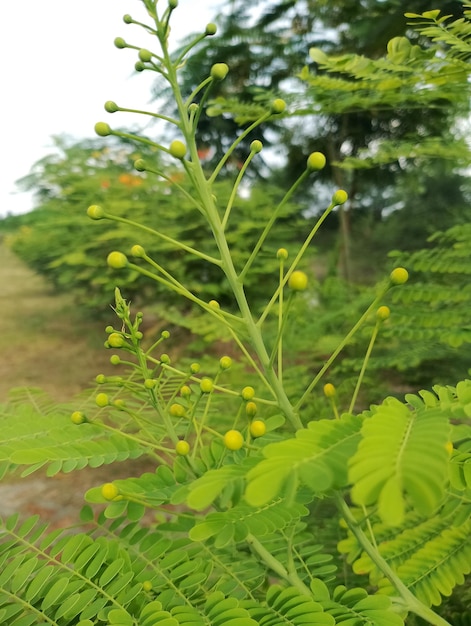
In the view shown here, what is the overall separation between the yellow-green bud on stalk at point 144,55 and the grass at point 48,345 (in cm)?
407

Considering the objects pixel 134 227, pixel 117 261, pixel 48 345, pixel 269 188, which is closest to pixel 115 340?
pixel 117 261

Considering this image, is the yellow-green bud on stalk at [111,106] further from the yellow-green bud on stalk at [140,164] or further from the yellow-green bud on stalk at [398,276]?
the yellow-green bud on stalk at [398,276]

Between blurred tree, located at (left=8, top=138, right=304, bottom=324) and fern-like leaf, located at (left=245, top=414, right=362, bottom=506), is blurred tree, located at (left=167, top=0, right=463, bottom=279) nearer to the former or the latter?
blurred tree, located at (left=8, top=138, right=304, bottom=324)

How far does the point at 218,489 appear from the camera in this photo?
487mm

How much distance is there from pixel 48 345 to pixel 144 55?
6599 mm

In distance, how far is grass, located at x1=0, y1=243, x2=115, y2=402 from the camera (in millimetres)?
5516

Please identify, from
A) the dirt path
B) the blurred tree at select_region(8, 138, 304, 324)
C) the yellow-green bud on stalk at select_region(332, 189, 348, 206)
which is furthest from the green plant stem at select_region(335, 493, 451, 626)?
the blurred tree at select_region(8, 138, 304, 324)

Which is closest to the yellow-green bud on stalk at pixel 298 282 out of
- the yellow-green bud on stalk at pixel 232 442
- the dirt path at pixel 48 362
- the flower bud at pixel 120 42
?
the yellow-green bud on stalk at pixel 232 442

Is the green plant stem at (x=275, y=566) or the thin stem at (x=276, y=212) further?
the green plant stem at (x=275, y=566)

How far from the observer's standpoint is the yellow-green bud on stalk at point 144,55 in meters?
0.70

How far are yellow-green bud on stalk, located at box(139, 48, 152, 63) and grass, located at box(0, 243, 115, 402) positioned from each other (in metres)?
4.07

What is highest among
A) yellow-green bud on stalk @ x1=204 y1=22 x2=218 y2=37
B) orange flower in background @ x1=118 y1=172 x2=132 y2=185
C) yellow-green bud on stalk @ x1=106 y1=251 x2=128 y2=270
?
yellow-green bud on stalk @ x1=204 y1=22 x2=218 y2=37

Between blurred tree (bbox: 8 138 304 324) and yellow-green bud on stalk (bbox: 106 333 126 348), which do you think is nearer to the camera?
yellow-green bud on stalk (bbox: 106 333 126 348)

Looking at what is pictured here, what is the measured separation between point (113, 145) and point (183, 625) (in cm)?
613
